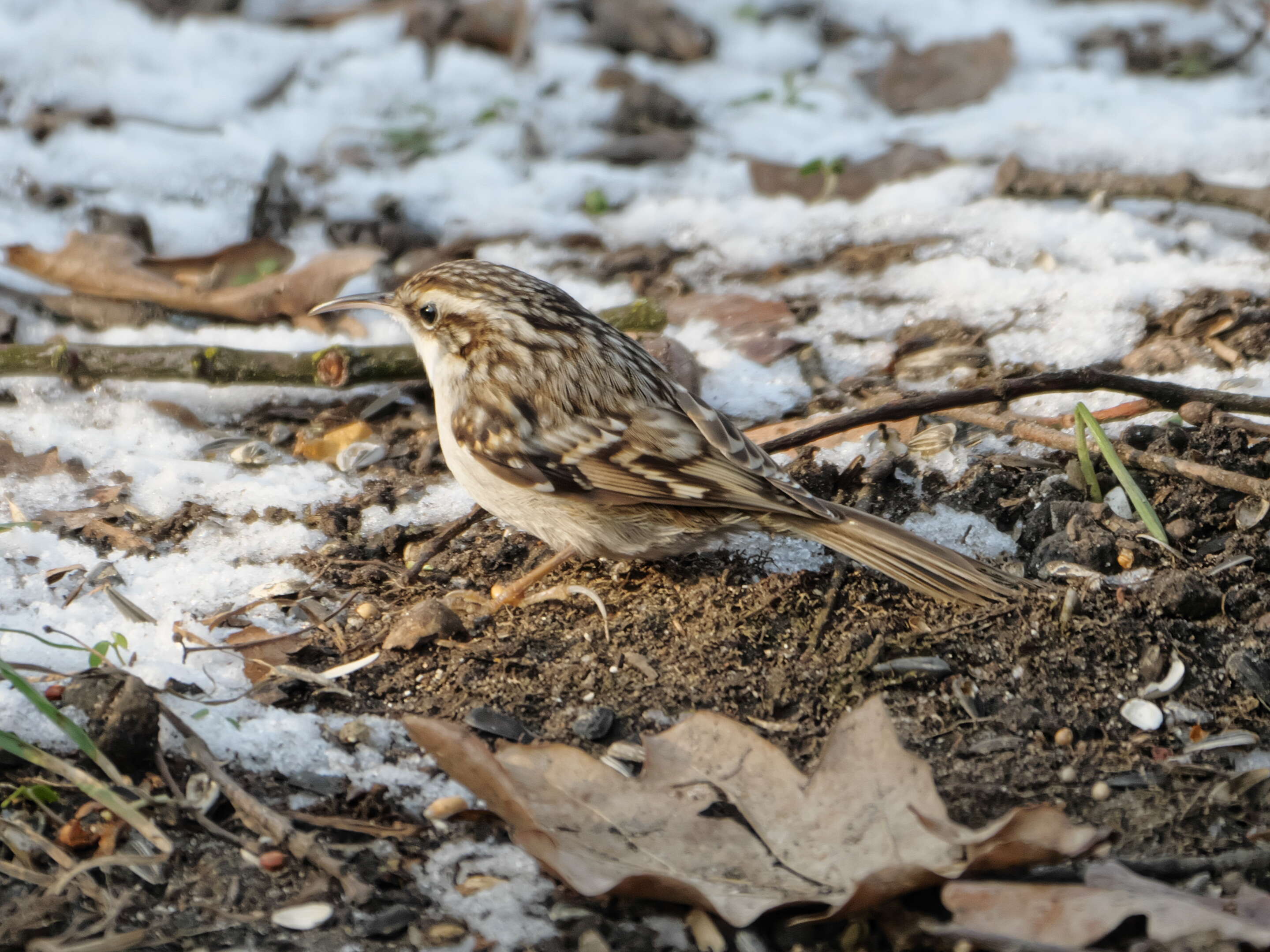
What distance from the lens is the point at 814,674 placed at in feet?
9.38

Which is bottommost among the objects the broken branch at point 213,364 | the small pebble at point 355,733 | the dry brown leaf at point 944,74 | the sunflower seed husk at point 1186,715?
the small pebble at point 355,733

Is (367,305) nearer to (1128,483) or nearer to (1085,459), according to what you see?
(1085,459)

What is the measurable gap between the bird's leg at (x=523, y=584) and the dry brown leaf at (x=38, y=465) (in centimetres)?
144

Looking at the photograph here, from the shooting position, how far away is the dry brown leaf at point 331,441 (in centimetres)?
405

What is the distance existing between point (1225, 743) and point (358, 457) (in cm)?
266

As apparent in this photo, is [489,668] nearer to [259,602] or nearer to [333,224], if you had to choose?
[259,602]

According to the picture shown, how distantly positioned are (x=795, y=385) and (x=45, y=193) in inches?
136

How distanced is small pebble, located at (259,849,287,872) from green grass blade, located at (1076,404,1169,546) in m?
2.27

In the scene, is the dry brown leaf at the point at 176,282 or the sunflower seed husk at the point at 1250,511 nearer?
the sunflower seed husk at the point at 1250,511

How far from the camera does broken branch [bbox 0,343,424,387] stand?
4.04 metres

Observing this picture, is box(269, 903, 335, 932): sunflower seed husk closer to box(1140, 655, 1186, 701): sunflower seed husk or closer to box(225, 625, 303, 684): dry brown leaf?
box(225, 625, 303, 684): dry brown leaf

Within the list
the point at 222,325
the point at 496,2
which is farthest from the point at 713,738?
the point at 496,2

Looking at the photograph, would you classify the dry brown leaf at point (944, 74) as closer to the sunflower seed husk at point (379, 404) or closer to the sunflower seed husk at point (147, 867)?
the sunflower seed husk at point (379, 404)

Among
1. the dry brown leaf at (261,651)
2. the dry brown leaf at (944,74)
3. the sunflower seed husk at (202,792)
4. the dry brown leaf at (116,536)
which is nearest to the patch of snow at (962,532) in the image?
the dry brown leaf at (261,651)
